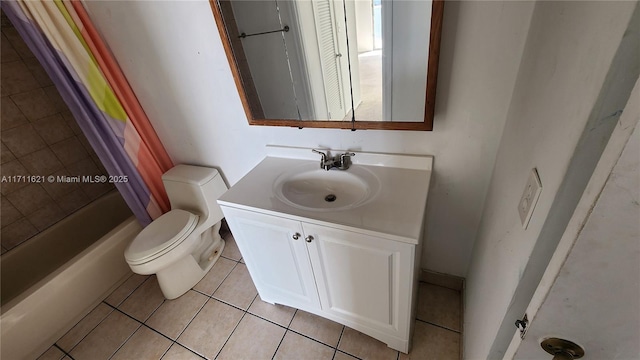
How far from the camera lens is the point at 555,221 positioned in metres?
0.48

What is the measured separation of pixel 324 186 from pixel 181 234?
888 mm

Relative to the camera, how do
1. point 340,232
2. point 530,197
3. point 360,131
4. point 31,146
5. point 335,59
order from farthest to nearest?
1. point 31,146
2. point 360,131
3. point 335,59
4. point 340,232
5. point 530,197

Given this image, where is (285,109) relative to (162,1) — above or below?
below

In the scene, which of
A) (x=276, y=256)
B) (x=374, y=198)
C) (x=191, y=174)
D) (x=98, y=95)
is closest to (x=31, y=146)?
(x=98, y=95)

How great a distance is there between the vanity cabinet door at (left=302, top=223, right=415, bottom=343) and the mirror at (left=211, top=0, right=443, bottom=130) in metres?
0.48

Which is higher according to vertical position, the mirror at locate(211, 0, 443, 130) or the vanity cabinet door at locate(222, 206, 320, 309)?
the mirror at locate(211, 0, 443, 130)

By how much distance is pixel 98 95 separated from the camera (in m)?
1.45

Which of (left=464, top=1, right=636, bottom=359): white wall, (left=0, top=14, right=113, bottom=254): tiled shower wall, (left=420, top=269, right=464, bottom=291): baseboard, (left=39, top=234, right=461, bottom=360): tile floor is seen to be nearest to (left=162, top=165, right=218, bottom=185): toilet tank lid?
(left=39, top=234, right=461, bottom=360): tile floor

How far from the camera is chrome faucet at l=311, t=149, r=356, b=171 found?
1.24 meters

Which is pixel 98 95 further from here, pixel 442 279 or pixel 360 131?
pixel 442 279

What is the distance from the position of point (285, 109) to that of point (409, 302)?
99 cm

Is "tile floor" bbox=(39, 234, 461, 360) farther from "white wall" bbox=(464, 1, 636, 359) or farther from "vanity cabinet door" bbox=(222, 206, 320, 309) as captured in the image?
"white wall" bbox=(464, 1, 636, 359)

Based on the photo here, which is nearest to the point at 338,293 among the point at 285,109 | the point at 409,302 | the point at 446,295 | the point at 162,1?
the point at 409,302

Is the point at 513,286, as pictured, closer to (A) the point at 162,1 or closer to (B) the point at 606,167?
(B) the point at 606,167
